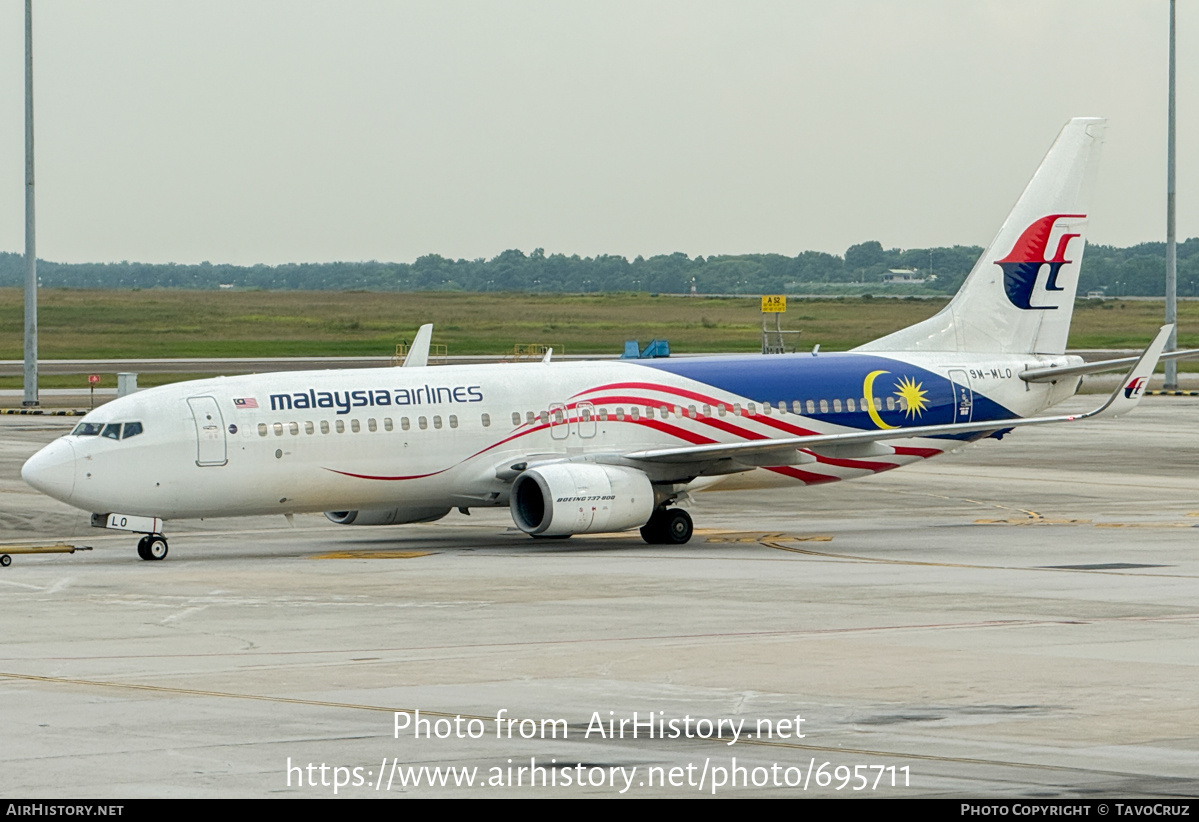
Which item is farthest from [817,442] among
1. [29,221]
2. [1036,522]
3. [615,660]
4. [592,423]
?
[29,221]

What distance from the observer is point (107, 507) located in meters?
33.6

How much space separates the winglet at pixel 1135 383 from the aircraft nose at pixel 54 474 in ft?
64.7

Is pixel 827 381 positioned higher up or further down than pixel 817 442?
higher up

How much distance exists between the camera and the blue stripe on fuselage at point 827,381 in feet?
128

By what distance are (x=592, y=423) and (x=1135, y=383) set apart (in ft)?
36.2

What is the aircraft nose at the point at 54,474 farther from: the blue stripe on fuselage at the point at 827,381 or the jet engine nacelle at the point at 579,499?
the blue stripe on fuselage at the point at 827,381

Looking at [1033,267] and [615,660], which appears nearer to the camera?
[615,660]

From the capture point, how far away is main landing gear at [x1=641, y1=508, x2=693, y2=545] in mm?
36906

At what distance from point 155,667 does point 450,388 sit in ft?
52.0

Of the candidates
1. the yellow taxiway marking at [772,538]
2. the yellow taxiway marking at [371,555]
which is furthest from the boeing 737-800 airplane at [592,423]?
the yellow taxiway marking at [772,538]

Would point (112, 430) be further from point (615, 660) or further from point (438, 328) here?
point (438, 328)

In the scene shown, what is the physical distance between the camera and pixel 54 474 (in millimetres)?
33250
